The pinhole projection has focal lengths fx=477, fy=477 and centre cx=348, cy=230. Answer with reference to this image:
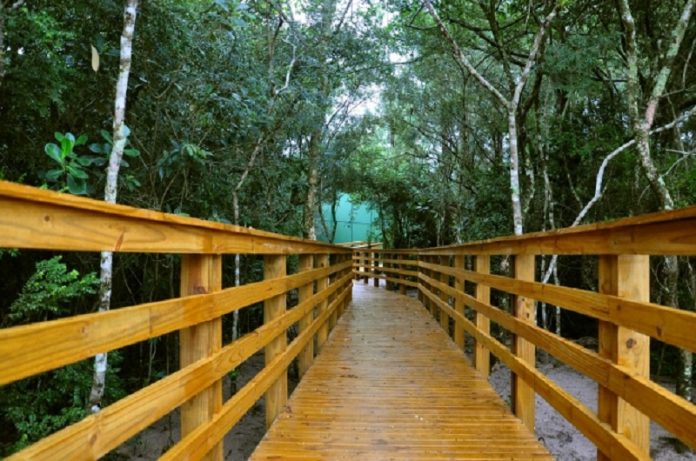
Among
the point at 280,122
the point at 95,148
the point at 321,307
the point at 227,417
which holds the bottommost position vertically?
the point at 227,417

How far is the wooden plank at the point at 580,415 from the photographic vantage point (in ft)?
5.86

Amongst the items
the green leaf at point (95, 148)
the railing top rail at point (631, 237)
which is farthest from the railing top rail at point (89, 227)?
A: the green leaf at point (95, 148)

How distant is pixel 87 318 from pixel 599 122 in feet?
33.0

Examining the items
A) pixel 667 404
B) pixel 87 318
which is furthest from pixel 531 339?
pixel 87 318

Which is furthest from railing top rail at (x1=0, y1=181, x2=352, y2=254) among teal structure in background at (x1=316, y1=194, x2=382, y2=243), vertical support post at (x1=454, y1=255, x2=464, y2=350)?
teal structure in background at (x1=316, y1=194, x2=382, y2=243)

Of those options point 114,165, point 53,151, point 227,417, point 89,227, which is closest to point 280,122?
point 114,165

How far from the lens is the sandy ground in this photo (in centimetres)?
546

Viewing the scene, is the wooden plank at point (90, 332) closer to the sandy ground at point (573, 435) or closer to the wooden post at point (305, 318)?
the wooden post at point (305, 318)

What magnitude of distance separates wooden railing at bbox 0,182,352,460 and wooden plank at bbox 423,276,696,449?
156cm

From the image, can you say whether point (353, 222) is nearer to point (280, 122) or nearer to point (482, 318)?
point (280, 122)

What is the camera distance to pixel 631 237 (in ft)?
5.74

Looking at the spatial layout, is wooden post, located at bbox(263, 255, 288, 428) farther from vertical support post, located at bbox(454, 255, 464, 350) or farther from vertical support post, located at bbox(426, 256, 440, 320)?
vertical support post, located at bbox(426, 256, 440, 320)

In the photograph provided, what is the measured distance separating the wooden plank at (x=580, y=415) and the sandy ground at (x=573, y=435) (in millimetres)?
2515

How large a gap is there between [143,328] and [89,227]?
1.22ft
